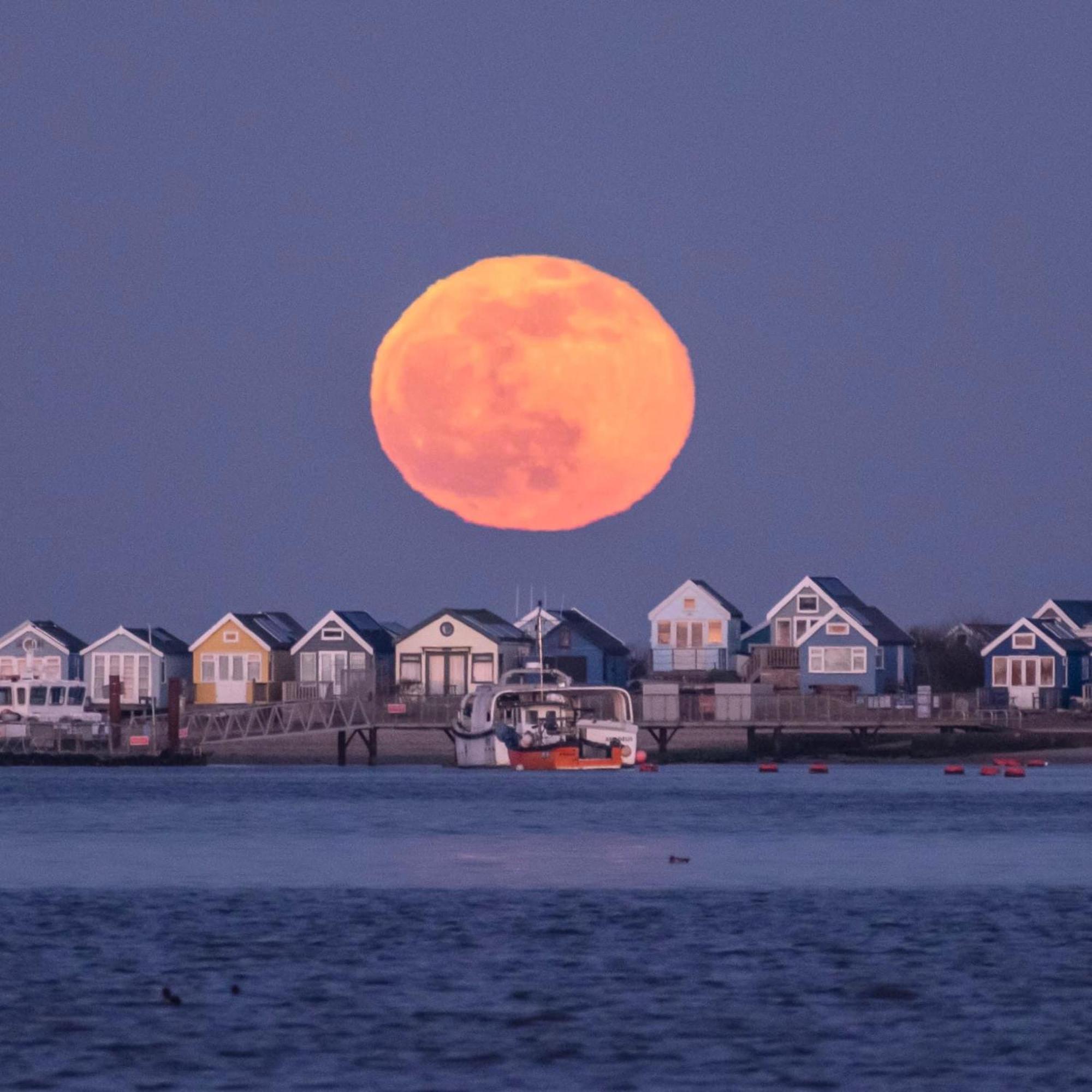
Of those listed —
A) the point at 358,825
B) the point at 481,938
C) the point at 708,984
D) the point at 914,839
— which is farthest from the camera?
the point at 358,825

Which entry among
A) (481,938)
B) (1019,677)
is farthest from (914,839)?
(1019,677)

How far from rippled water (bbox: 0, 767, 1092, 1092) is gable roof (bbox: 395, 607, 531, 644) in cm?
6839

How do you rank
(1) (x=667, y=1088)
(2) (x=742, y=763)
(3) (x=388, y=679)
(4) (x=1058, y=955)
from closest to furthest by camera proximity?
1. (1) (x=667, y=1088)
2. (4) (x=1058, y=955)
3. (2) (x=742, y=763)
4. (3) (x=388, y=679)

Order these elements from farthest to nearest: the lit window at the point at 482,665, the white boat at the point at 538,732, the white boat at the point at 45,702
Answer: the lit window at the point at 482,665, the white boat at the point at 45,702, the white boat at the point at 538,732

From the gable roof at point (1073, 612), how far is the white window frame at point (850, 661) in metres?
14.3

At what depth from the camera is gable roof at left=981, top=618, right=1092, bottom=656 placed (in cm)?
14212

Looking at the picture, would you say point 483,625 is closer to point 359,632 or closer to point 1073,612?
point 359,632

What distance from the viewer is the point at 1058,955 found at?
3903 centimetres

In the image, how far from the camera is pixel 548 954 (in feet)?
130

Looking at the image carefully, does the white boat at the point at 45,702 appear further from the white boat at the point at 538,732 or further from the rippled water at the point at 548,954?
the rippled water at the point at 548,954

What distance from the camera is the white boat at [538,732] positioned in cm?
12019

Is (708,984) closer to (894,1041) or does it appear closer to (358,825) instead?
(894,1041)

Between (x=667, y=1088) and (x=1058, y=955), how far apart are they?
43.6 feet

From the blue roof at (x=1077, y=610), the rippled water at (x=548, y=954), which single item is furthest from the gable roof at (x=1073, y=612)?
the rippled water at (x=548, y=954)
